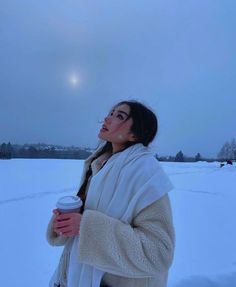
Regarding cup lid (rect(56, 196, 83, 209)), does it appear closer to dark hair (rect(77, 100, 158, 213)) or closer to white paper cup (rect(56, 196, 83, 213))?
white paper cup (rect(56, 196, 83, 213))

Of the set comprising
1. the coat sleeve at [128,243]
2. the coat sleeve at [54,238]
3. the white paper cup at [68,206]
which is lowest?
the coat sleeve at [54,238]

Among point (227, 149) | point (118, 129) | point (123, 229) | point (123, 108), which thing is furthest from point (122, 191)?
point (227, 149)

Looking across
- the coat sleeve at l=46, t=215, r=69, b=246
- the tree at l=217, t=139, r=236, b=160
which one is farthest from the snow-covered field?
the tree at l=217, t=139, r=236, b=160

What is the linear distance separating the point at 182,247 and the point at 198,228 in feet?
3.33

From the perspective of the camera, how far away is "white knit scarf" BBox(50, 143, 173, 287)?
1138 mm

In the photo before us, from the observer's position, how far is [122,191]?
1.18 meters

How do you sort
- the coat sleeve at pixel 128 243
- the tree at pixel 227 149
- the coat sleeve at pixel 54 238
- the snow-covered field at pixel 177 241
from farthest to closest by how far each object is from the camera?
the tree at pixel 227 149
the snow-covered field at pixel 177 241
the coat sleeve at pixel 54 238
the coat sleeve at pixel 128 243

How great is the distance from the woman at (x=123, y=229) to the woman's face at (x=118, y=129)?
0.09 metres

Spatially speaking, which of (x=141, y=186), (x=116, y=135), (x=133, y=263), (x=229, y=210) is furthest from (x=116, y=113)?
(x=229, y=210)

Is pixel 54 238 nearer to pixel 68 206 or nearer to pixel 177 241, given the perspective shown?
pixel 68 206

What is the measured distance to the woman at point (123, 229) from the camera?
1074 mm

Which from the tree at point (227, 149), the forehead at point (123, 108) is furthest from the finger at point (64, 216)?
the tree at point (227, 149)

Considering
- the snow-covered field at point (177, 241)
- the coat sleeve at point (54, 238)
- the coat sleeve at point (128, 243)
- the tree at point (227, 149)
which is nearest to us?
the coat sleeve at point (128, 243)

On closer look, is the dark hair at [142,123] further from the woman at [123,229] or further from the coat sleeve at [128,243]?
the coat sleeve at [128,243]
